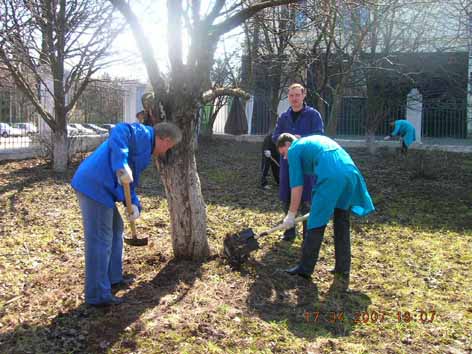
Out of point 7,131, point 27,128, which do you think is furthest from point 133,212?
point 27,128

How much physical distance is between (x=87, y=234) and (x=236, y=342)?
4.05 feet

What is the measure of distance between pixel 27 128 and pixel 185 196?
26.5ft

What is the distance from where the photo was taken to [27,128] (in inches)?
441

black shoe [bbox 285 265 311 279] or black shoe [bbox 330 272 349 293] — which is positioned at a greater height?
black shoe [bbox 285 265 311 279]

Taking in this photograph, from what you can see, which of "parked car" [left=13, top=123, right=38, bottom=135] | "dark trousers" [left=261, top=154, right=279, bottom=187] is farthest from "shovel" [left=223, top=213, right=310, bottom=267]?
"parked car" [left=13, top=123, right=38, bottom=135]

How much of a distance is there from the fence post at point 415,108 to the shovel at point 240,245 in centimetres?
974

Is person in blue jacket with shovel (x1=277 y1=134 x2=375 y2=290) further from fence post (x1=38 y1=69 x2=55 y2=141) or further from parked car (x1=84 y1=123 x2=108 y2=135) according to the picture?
parked car (x1=84 y1=123 x2=108 y2=135)

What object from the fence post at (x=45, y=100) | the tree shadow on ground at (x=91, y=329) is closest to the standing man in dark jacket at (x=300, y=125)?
the tree shadow on ground at (x=91, y=329)

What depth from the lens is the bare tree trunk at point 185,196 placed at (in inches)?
169

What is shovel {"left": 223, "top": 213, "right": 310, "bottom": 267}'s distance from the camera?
4418mm

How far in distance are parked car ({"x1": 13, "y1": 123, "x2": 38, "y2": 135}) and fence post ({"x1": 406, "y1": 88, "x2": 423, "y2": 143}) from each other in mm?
8987

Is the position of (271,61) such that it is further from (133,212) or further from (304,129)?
(133,212)

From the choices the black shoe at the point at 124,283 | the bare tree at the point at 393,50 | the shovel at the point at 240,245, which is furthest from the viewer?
the bare tree at the point at 393,50
